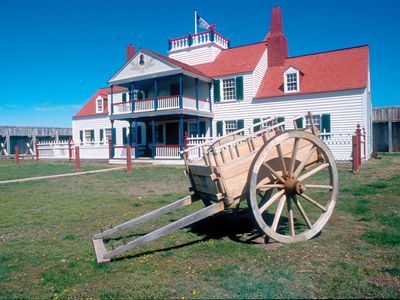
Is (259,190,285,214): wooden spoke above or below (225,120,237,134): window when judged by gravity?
below

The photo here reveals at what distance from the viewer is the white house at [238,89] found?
810 inches

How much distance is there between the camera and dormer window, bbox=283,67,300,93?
22.0m

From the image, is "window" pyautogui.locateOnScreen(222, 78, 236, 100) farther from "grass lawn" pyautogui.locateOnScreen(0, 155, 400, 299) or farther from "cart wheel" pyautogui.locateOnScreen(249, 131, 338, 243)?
"cart wheel" pyautogui.locateOnScreen(249, 131, 338, 243)

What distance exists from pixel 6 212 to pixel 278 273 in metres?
6.95

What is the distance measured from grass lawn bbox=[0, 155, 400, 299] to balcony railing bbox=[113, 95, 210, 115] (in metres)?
15.9

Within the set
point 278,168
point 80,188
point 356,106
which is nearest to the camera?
point 278,168

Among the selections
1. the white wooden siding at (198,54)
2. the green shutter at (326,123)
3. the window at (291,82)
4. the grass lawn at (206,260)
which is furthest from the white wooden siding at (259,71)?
the grass lawn at (206,260)

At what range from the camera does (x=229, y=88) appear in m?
24.7

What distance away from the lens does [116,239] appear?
18.7 feet

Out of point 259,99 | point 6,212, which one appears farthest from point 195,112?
point 6,212

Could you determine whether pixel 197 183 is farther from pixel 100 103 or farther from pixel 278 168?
pixel 100 103

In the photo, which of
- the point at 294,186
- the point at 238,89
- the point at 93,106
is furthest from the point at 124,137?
the point at 294,186

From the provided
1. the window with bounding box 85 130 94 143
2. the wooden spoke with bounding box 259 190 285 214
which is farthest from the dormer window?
the window with bounding box 85 130 94 143

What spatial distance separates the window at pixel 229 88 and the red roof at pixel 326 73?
6.00 feet
